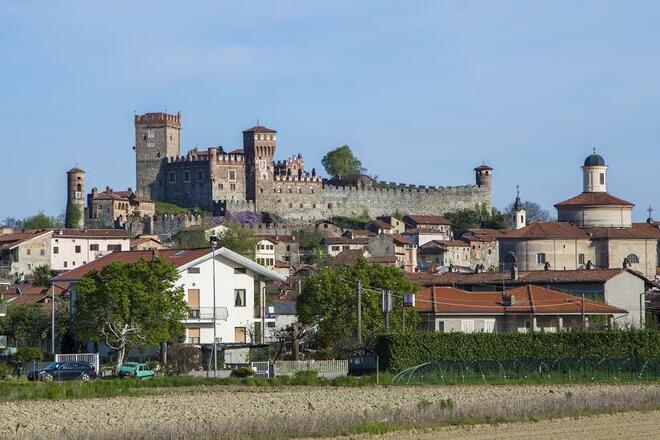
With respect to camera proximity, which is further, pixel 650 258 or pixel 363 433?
pixel 650 258

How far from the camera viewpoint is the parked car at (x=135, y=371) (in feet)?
161

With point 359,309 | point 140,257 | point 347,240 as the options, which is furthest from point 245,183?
point 359,309

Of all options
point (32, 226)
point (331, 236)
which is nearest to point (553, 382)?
point (331, 236)

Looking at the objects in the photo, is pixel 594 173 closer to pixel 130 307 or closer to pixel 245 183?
pixel 245 183

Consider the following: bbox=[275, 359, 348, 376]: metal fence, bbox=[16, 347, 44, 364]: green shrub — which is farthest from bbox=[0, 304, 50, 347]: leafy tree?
bbox=[275, 359, 348, 376]: metal fence

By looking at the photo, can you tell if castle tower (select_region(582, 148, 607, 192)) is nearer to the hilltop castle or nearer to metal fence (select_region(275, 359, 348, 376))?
the hilltop castle

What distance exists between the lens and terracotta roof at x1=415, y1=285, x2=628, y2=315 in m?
64.7

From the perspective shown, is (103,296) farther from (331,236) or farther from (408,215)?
(408,215)

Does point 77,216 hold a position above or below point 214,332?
above

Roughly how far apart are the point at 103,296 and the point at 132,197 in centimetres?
9890

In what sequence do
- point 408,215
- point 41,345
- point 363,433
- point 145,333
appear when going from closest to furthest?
1. point 363,433
2. point 145,333
3. point 41,345
4. point 408,215

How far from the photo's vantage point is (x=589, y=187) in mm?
120812

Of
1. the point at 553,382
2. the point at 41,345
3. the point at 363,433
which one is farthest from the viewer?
the point at 41,345

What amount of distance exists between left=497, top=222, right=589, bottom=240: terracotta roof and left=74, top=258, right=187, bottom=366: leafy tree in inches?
2057
